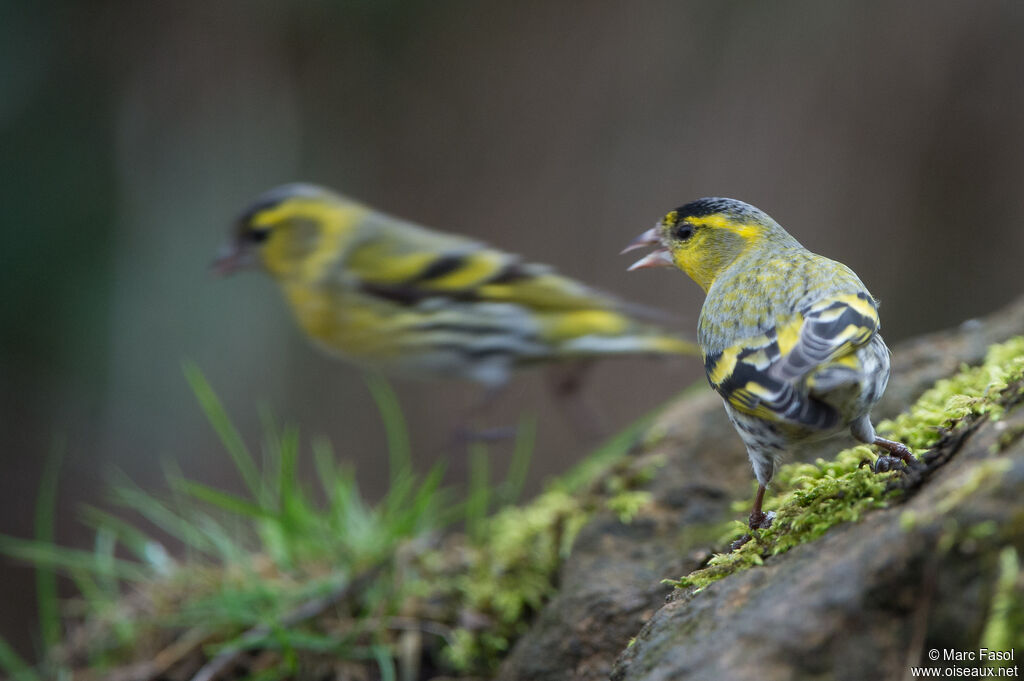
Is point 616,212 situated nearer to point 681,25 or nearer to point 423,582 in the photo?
point 681,25

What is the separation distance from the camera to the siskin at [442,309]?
4039 millimetres

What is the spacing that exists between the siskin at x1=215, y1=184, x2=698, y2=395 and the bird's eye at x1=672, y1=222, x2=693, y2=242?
50.5 inches

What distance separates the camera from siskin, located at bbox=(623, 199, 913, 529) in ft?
5.98

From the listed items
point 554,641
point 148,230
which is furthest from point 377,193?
point 554,641

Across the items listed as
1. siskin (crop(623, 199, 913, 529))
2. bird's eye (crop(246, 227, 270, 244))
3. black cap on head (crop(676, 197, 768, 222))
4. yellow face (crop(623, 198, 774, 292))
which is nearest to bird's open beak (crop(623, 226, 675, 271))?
yellow face (crop(623, 198, 774, 292))

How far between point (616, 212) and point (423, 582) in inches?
198

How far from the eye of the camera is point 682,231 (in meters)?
2.67

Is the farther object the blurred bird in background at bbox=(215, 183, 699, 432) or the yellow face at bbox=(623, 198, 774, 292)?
the blurred bird in background at bbox=(215, 183, 699, 432)

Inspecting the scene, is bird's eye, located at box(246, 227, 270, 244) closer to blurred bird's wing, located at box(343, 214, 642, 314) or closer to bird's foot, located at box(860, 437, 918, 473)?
blurred bird's wing, located at box(343, 214, 642, 314)

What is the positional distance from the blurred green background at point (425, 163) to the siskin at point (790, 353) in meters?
4.57

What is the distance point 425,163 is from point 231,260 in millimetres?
4250

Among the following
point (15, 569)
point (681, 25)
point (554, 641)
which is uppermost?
point (681, 25)

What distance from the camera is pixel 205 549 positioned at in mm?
3766

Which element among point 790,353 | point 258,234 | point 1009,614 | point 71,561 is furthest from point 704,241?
point 71,561
